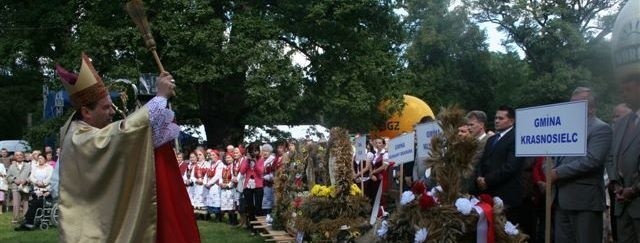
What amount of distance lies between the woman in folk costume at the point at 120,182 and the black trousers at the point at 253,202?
471 inches

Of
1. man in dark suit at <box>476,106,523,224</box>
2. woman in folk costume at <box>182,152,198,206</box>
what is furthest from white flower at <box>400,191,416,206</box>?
woman in folk costume at <box>182,152,198,206</box>

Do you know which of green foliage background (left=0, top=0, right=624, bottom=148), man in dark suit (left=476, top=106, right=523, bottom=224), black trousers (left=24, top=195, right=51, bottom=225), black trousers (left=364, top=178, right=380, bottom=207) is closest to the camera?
man in dark suit (left=476, top=106, right=523, bottom=224)

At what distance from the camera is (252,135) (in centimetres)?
2981

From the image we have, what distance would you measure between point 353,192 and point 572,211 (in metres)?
3.09

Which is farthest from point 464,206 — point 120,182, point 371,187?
point 371,187

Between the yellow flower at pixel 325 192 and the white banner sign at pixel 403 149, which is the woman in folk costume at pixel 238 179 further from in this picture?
the white banner sign at pixel 403 149

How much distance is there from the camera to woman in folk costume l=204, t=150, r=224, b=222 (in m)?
18.9

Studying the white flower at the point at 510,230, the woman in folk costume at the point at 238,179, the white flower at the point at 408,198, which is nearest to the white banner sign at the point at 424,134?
the white flower at the point at 408,198

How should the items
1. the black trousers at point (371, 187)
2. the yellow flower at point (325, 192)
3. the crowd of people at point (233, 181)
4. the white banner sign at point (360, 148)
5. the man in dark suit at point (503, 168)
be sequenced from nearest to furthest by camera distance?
the man in dark suit at point (503, 168) → the yellow flower at point (325, 192) → the white banner sign at point (360, 148) → the black trousers at point (371, 187) → the crowd of people at point (233, 181)

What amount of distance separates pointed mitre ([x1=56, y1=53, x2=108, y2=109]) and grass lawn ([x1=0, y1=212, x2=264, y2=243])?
9.12 metres

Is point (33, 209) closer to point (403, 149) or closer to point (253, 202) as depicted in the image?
point (253, 202)

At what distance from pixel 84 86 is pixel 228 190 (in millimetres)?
14110

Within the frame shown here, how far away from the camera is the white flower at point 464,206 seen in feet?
17.1

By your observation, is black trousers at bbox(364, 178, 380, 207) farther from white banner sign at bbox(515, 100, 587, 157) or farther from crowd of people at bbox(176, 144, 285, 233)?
white banner sign at bbox(515, 100, 587, 157)
